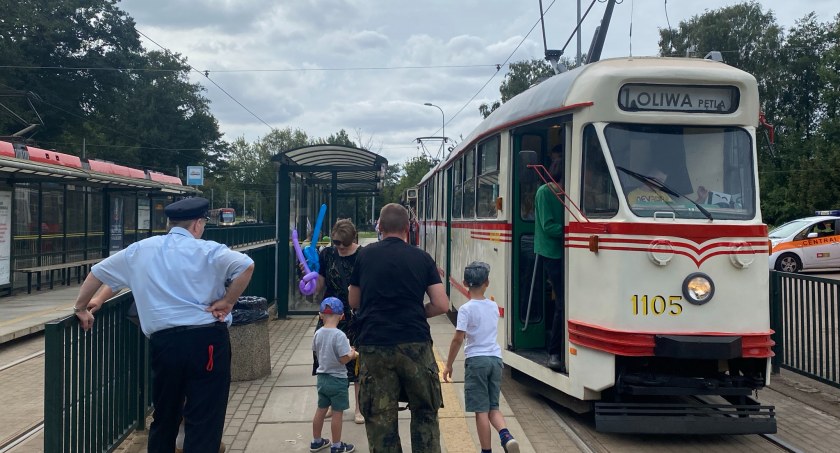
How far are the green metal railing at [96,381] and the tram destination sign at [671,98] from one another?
14.1ft

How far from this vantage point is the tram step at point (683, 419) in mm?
5613

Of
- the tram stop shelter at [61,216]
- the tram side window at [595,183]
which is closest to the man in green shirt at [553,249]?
the tram side window at [595,183]

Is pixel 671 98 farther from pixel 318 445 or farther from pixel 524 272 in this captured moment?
pixel 318 445

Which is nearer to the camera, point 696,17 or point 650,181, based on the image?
point 650,181

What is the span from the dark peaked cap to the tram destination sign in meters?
3.55

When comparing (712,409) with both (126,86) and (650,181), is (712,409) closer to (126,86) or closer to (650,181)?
(650,181)

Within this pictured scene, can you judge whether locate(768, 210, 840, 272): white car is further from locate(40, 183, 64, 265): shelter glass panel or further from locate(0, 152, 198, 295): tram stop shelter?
locate(40, 183, 64, 265): shelter glass panel

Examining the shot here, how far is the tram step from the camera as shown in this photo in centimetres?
561

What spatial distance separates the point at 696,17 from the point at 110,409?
161 ft

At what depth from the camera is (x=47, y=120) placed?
49625 millimetres

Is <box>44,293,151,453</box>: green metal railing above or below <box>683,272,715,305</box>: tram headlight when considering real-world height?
below

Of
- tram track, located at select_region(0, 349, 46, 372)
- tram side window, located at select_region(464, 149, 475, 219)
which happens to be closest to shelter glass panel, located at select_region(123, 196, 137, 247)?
tram track, located at select_region(0, 349, 46, 372)

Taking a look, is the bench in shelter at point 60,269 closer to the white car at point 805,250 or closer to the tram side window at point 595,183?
the tram side window at point 595,183

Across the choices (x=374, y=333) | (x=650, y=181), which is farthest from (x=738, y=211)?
(x=374, y=333)
